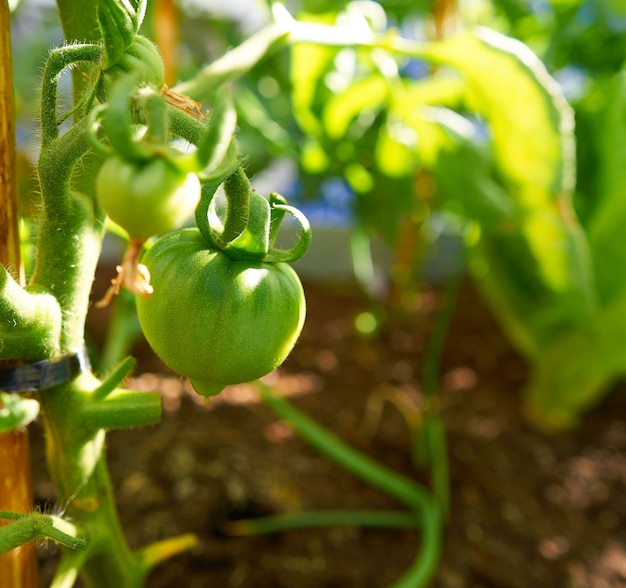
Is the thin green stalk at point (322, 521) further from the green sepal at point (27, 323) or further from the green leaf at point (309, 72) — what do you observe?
the green leaf at point (309, 72)

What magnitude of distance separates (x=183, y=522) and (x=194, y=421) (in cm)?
19

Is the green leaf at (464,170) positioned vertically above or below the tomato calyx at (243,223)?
below

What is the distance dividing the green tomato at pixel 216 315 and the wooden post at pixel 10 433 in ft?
0.33

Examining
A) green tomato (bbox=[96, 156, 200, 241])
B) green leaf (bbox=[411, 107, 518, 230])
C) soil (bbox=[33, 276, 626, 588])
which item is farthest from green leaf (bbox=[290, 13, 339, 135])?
green tomato (bbox=[96, 156, 200, 241])

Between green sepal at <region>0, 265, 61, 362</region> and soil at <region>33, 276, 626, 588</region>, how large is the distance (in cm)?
38

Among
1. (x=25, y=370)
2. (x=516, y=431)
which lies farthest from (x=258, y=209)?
(x=516, y=431)

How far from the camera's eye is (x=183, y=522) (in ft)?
2.22

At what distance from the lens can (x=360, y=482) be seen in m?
0.79

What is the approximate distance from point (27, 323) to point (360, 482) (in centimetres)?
58

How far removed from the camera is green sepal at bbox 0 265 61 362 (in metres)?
0.29

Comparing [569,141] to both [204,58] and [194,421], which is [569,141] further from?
[204,58]

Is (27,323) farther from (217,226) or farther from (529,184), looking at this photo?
(529,184)

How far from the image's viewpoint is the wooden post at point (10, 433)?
318mm

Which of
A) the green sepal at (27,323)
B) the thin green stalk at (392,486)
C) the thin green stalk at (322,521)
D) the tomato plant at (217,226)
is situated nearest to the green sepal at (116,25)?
the tomato plant at (217,226)
